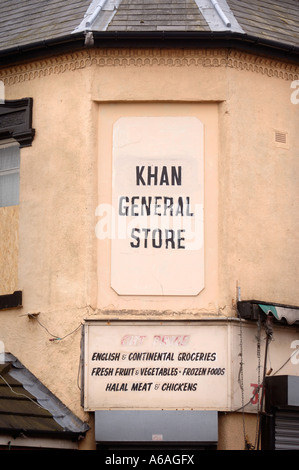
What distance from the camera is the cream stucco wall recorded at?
57.3 feet

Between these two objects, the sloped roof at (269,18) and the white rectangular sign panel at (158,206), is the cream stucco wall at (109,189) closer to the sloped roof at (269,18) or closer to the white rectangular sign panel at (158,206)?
the white rectangular sign panel at (158,206)

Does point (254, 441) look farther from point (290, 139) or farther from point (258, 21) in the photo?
point (258, 21)

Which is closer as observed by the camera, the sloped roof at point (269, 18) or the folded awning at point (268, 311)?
the folded awning at point (268, 311)

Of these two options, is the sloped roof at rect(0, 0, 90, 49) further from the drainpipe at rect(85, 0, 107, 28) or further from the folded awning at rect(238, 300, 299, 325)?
the folded awning at rect(238, 300, 299, 325)

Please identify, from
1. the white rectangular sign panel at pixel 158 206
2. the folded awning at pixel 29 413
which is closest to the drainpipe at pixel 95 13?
the white rectangular sign panel at pixel 158 206

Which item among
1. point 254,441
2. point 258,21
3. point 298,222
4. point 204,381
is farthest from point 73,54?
point 254,441

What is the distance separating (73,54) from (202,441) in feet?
21.6

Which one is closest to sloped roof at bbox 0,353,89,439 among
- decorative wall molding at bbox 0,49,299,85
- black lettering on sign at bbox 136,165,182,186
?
black lettering on sign at bbox 136,165,182,186

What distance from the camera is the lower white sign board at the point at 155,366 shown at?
16906 millimetres

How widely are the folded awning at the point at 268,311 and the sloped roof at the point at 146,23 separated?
422 cm

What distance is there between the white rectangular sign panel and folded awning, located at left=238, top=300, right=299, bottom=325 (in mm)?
780

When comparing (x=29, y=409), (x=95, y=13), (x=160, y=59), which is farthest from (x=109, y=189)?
(x=29, y=409)

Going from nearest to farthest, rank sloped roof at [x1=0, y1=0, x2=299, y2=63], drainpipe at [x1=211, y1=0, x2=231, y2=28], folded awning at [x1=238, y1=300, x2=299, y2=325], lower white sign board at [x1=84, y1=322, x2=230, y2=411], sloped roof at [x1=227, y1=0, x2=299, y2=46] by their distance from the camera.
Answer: lower white sign board at [x1=84, y1=322, x2=230, y2=411] → folded awning at [x1=238, y1=300, x2=299, y2=325] → sloped roof at [x1=0, y1=0, x2=299, y2=63] → drainpipe at [x1=211, y1=0, x2=231, y2=28] → sloped roof at [x1=227, y1=0, x2=299, y2=46]
